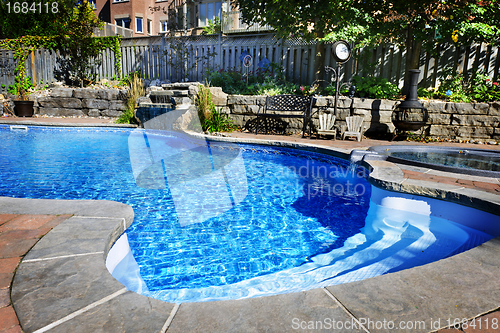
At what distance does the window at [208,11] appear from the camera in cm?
1608

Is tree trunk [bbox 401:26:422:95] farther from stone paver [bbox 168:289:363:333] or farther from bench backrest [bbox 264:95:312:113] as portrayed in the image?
stone paver [bbox 168:289:363:333]

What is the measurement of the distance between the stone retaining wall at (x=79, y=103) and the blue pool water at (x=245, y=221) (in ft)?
15.6

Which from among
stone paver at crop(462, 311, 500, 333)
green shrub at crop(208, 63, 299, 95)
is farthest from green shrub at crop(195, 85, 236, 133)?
stone paver at crop(462, 311, 500, 333)

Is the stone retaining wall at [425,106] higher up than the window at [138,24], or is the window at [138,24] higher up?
the window at [138,24]

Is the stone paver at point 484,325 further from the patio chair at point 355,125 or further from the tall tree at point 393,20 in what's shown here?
the tall tree at point 393,20

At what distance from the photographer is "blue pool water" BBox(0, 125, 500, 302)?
1923 millimetres

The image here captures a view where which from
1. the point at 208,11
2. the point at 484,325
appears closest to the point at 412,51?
the point at 484,325

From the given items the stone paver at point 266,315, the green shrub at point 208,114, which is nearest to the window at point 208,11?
the green shrub at point 208,114

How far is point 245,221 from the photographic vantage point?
271 cm

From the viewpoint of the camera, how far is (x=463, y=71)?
6891 mm

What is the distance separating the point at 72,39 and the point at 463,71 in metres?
11.5

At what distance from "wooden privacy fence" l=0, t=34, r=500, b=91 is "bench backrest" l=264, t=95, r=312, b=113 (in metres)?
1.48

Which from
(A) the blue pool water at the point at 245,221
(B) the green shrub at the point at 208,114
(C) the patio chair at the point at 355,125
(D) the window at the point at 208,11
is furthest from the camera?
(D) the window at the point at 208,11

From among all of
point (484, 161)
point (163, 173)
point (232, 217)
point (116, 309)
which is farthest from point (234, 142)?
point (116, 309)
